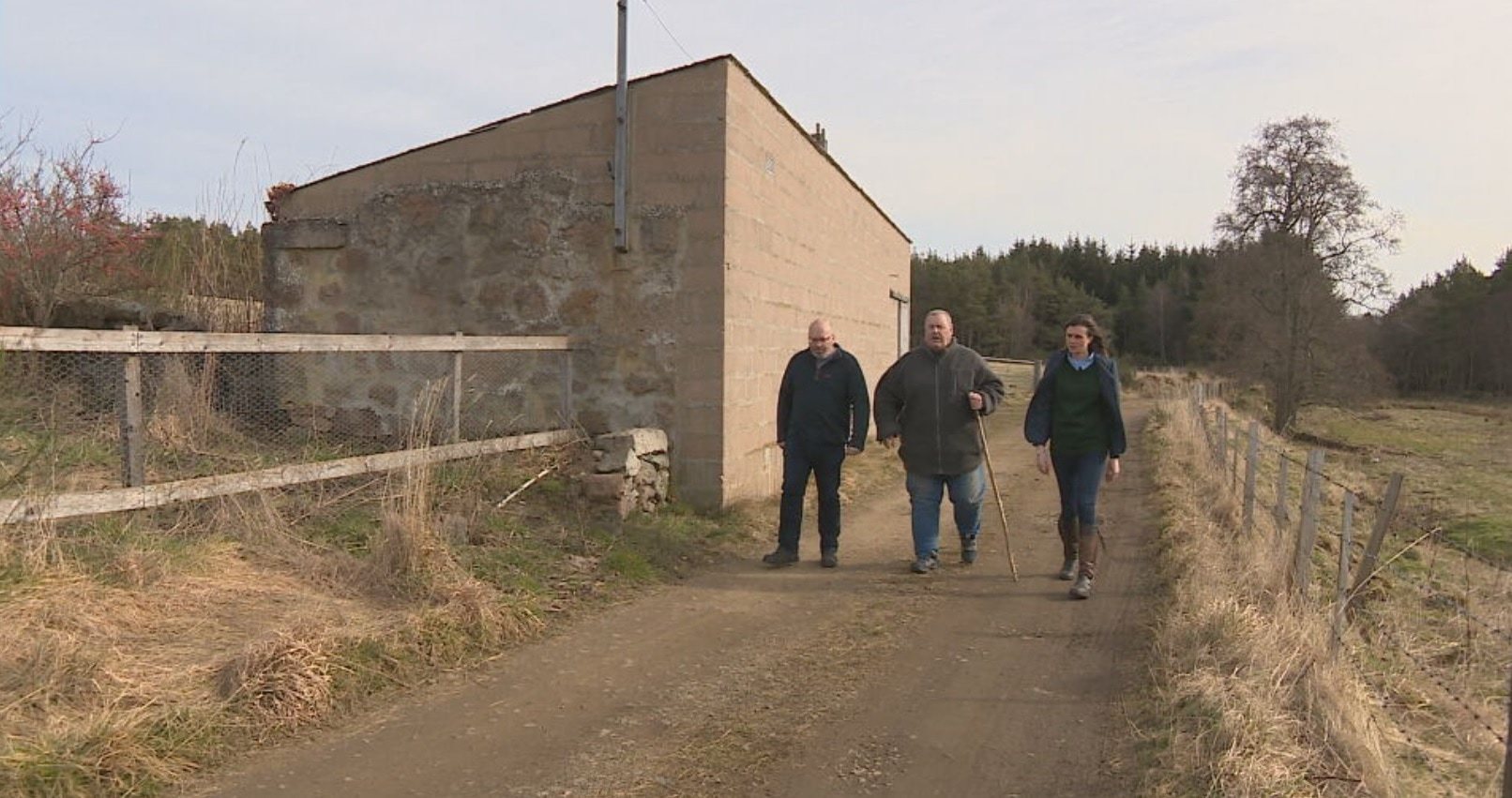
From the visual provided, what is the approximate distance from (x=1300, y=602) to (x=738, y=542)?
3.71m

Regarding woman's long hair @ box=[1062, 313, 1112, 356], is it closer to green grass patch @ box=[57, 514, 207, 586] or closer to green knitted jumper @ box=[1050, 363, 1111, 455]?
green knitted jumper @ box=[1050, 363, 1111, 455]

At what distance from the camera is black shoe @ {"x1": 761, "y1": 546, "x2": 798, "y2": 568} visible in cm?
674

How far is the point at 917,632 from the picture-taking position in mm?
5277

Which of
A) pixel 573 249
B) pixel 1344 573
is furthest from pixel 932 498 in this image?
pixel 573 249

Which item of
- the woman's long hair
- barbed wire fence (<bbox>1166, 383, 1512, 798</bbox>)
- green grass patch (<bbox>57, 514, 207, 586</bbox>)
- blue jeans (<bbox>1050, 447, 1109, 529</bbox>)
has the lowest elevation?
barbed wire fence (<bbox>1166, 383, 1512, 798</bbox>)

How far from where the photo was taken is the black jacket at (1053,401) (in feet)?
19.5

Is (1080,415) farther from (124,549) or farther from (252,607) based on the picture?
(124,549)

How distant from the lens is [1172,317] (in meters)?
63.9

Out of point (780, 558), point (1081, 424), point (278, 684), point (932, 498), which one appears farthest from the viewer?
point (780, 558)

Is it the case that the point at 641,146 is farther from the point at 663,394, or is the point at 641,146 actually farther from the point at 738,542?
the point at 738,542

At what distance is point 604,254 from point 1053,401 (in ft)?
12.7

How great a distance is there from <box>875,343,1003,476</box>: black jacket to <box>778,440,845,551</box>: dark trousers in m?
0.51

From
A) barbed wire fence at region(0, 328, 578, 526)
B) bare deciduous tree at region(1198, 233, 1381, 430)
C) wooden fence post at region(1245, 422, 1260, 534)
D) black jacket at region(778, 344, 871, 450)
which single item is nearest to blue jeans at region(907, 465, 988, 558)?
black jacket at region(778, 344, 871, 450)

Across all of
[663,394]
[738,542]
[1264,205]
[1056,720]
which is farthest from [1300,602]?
[1264,205]
